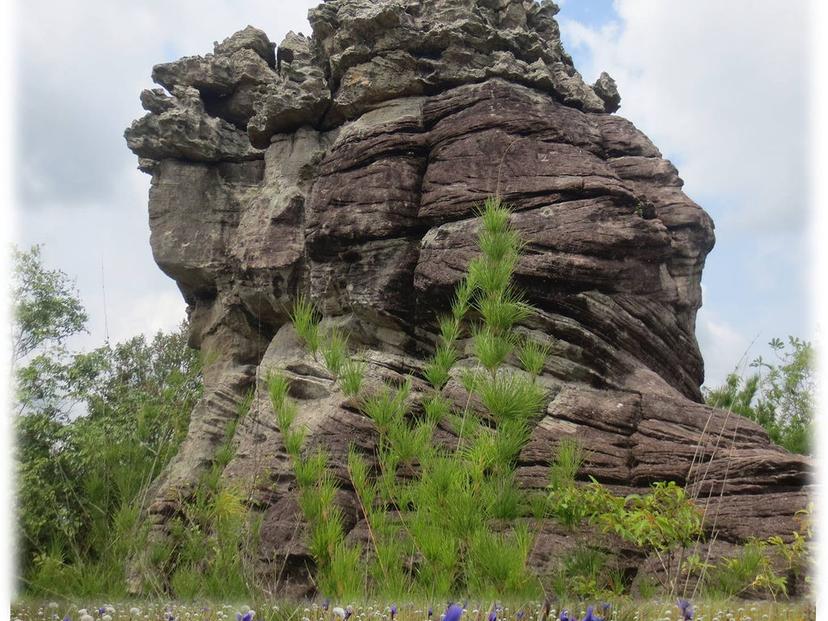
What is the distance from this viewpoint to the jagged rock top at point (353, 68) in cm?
1473

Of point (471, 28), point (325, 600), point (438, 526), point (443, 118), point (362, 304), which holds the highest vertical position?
point (471, 28)

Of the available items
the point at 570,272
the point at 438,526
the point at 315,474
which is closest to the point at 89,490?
the point at 315,474

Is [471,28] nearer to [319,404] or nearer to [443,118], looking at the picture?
[443,118]

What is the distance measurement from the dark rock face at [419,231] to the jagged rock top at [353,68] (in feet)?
0.18

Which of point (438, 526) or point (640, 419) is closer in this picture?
point (438, 526)

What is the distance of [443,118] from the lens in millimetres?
14086

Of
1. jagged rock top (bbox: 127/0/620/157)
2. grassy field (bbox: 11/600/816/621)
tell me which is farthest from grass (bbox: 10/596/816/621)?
jagged rock top (bbox: 127/0/620/157)

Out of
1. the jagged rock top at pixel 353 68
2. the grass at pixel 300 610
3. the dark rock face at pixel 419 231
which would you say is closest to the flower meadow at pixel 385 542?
the grass at pixel 300 610

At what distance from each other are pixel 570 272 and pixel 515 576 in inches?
311

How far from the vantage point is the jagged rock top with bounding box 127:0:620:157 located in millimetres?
14727

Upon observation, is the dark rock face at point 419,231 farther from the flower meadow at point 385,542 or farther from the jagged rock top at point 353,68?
the flower meadow at point 385,542

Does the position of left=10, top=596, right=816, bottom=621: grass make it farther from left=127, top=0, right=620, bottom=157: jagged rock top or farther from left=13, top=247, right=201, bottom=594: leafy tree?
left=127, top=0, right=620, bottom=157: jagged rock top

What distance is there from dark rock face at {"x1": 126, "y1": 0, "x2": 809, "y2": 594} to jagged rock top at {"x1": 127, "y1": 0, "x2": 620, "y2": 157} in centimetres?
5

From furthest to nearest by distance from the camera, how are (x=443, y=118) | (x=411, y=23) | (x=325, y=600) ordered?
1. (x=411, y=23)
2. (x=443, y=118)
3. (x=325, y=600)
